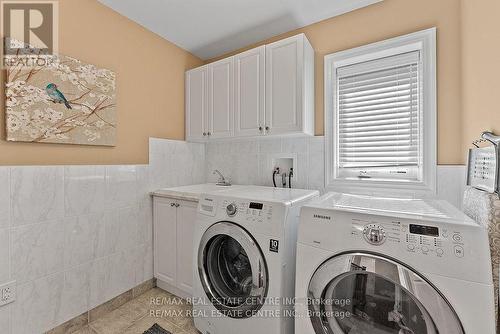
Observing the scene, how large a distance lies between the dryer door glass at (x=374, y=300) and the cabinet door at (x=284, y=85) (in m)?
1.16

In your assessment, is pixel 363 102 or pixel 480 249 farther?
pixel 363 102

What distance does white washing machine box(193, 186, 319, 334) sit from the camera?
4.26 feet

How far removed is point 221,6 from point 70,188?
187 cm

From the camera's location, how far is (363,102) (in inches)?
78.4

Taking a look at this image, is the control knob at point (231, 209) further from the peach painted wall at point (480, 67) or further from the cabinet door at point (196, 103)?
the peach painted wall at point (480, 67)

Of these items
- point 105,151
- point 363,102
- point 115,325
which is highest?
point 363,102

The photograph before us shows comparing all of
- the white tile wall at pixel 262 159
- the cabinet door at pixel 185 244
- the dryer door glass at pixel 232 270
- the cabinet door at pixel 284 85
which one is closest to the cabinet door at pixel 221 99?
the white tile wall at pixel 262 159

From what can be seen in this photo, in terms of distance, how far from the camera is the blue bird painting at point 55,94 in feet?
5.22

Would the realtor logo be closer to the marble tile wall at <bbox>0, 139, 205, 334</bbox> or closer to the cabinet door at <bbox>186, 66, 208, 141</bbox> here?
the marble tile wall at <bbox>0, 139, 205, 334</bbox>

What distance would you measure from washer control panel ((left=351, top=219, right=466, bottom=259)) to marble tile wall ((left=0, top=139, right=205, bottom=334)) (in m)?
1.89

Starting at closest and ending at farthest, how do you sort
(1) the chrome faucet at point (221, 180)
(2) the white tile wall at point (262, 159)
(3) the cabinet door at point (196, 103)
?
(2) the white tile wall at point (262, 159) < (3) the cabinet door at point (196, 103) < (1) the chrome faucet at point (221, 180)

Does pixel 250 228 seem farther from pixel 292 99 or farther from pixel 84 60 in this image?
pixel 84 60

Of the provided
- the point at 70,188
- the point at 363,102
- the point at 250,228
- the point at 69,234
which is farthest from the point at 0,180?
the point at 363,102

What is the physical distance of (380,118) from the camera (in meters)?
1.92
